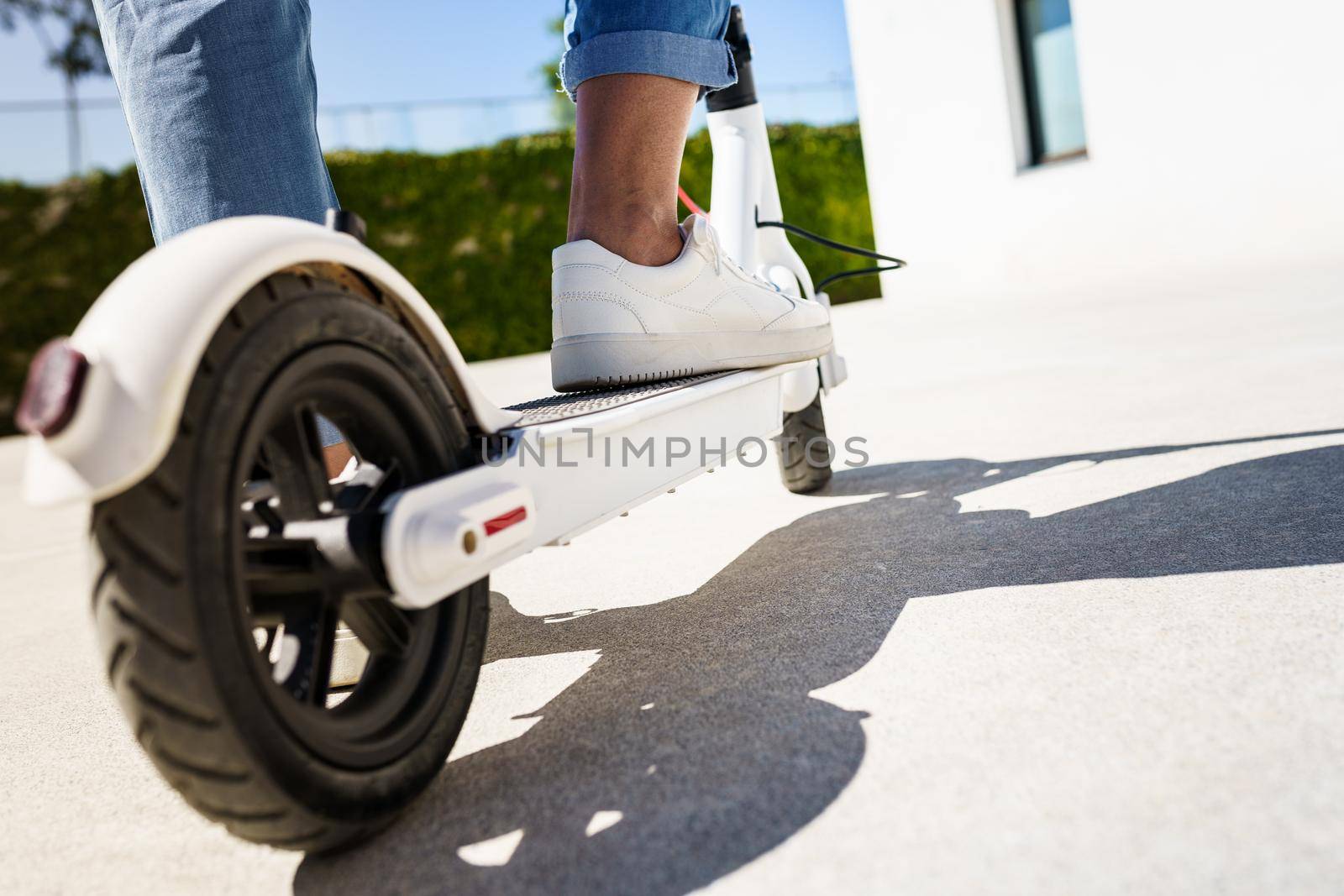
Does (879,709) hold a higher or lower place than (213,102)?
lower

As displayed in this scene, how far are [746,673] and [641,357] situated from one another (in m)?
0.43

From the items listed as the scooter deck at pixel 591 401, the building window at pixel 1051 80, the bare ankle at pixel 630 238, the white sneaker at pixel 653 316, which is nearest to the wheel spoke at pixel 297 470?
the scooter deck at pixel 591 401

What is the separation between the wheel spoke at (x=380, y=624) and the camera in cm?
92

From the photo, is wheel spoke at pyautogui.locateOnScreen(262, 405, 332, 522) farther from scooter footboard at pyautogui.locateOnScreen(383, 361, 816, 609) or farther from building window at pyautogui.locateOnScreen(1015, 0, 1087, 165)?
building window at pyautogui.locateOnScreen(1015, 0, 1087, 165)

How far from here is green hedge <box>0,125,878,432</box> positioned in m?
9.24

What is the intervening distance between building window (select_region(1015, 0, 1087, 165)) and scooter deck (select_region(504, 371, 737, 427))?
25.2ft

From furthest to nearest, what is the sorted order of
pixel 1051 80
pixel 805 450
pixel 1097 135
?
pixel 1051 80
pixel 1097 135
pixel 805 450

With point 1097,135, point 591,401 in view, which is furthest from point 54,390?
point 1097,135

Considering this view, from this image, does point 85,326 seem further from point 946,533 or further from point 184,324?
point 946,533

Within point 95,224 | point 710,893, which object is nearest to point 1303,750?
point 710,893

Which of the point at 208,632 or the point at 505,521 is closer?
the point at 208,632

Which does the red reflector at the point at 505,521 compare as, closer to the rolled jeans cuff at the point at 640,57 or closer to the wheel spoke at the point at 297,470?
the wheel spoke at the point at 297,470

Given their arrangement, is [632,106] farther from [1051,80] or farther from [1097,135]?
[1051,80]

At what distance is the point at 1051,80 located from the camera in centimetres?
821
